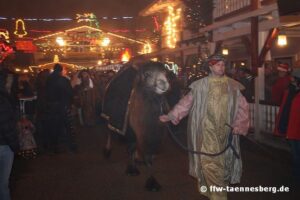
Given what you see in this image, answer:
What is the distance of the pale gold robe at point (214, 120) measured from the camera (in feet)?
16.7

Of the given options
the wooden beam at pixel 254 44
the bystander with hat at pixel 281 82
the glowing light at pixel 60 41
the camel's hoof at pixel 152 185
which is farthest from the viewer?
the glowing light at pixel 60 41

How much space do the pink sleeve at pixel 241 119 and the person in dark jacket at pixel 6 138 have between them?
2601mm

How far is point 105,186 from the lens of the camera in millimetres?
6867

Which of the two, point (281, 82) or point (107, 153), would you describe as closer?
point (107, 153)

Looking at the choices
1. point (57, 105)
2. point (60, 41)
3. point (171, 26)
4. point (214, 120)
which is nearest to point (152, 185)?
point (214, 120)

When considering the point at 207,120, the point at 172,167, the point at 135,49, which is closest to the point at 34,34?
the point at 135,49

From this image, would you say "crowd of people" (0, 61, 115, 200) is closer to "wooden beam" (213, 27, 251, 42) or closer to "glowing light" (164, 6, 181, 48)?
"wooden beam" (213, 27, 251, 42)

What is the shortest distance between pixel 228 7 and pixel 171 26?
8841 millimetres

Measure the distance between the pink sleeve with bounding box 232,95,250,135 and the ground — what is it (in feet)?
4.74

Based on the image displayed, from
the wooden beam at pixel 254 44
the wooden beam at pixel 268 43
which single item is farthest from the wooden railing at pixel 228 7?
the wooden beam at pixel 268 43

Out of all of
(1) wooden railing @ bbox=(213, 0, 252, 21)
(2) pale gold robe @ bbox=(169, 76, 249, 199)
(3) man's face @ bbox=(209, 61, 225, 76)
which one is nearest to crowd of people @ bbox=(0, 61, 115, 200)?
(2) pale gold robe @ bbox=(169, 76, 249, 199)

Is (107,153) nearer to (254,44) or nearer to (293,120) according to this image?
(293,120)

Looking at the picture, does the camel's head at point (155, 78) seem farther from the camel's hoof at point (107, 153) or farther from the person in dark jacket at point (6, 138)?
the camel's hoof at point (107, 153)

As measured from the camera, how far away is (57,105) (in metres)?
9.95
